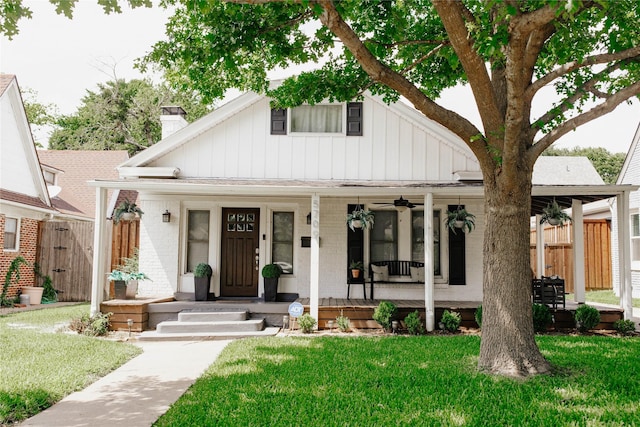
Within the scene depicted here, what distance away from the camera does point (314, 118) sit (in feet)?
37.0

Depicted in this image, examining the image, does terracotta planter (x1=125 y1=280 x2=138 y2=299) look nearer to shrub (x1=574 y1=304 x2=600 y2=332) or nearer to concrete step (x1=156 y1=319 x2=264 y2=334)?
concrete step (x1=156 y1=319 x2=264 y2=334)

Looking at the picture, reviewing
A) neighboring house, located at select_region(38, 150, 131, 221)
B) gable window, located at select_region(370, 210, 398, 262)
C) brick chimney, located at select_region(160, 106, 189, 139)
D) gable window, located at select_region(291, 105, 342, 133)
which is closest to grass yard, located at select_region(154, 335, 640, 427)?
gable window, located at select_region(370, 210, 398, 262)

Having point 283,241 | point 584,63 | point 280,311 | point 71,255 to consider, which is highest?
point 584,63

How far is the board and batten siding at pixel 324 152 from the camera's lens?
11055 mm

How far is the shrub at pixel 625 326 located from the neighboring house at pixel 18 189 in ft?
45.5

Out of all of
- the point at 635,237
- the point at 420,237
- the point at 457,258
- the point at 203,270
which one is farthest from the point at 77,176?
the point at 635,237

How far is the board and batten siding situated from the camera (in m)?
11.1

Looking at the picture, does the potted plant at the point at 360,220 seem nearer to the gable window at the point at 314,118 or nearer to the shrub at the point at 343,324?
the shrub at the point at 343,324

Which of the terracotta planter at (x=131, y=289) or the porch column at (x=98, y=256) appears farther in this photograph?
the terracotta planter at (x=131, y=289)

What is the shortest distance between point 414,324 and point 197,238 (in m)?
5.40

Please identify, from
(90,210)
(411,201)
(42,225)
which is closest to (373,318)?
(411,201)

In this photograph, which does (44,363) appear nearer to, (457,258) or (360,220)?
(360,220)

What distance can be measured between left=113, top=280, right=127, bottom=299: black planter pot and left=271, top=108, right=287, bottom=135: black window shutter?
4516 mm

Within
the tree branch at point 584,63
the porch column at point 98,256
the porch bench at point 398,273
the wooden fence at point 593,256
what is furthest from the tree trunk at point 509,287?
the wooden fence at point 593,256
